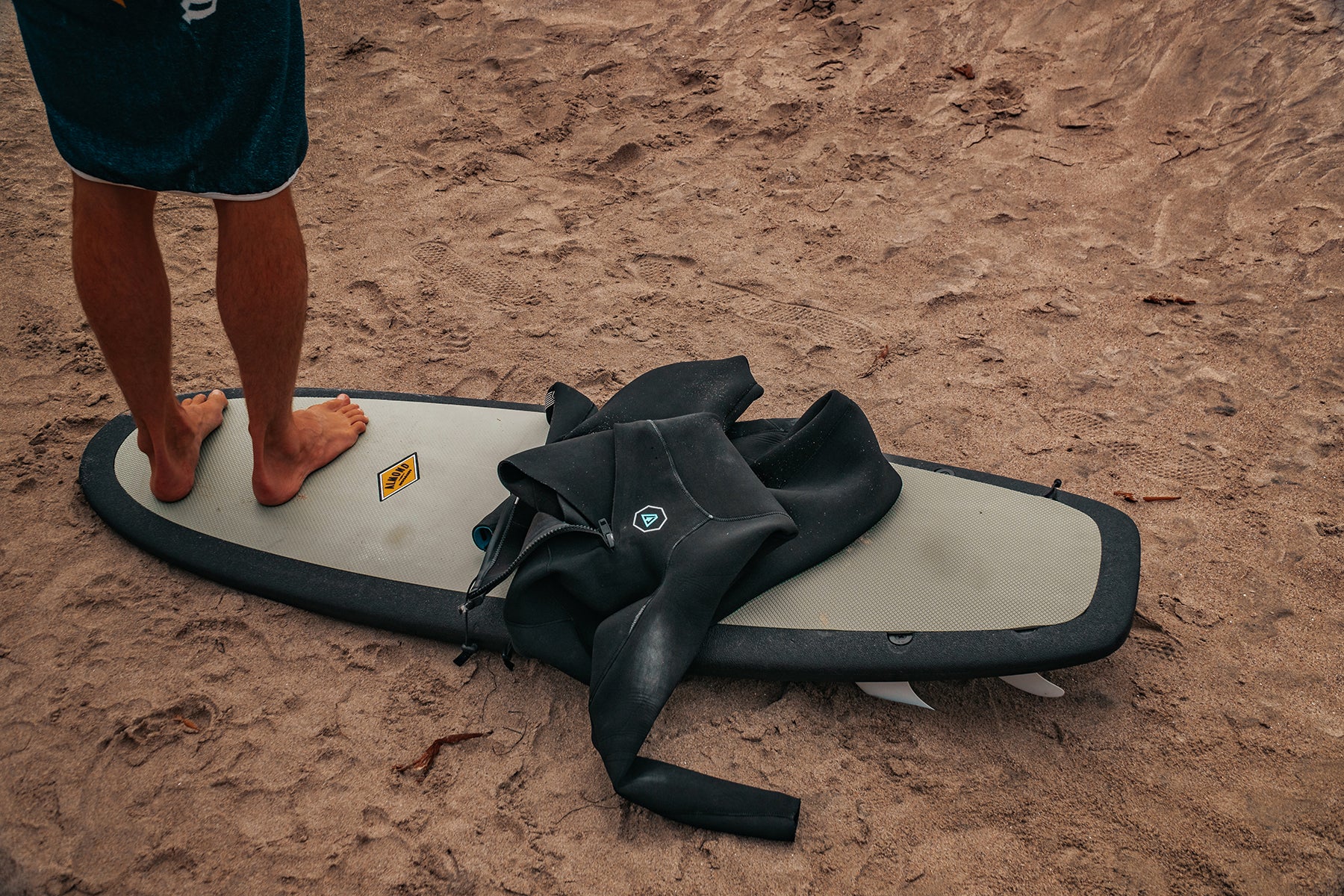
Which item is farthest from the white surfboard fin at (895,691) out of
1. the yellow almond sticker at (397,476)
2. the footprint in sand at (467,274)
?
the footprint in sand at (467,274)

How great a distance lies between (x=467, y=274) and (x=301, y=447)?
3.46ft

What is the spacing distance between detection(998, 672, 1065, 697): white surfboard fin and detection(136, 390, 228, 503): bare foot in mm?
1760

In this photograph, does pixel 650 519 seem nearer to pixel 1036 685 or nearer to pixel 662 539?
pixel 662 539

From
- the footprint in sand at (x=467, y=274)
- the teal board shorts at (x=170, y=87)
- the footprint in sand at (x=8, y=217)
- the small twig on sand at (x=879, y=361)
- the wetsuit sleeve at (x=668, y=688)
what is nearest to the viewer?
the teal board shorts at (x=170, y=87)

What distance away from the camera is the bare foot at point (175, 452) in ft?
6.02

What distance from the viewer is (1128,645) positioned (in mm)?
1691

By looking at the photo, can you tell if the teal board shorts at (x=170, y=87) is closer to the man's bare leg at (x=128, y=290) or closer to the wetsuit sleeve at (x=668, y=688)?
the man's bare leg at (x=128, y=290)

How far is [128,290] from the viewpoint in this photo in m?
1.55

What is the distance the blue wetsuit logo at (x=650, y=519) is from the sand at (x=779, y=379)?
314mm

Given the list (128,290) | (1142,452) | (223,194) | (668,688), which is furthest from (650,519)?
(1142,452)

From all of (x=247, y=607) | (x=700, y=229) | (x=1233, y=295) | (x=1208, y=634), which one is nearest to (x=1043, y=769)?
(x=1208, y=634)

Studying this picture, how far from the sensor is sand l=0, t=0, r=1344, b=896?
1413mm

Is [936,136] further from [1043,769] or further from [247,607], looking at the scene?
[247,607]

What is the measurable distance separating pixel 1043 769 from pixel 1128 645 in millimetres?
367
